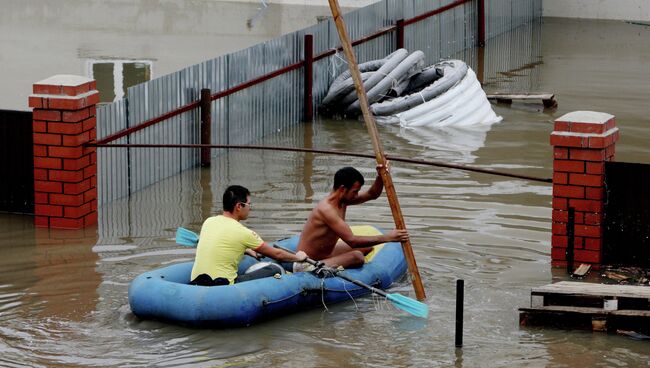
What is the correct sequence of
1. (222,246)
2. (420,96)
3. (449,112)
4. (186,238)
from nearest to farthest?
(222,246)
(186,238)
(449,112)
(420,96)

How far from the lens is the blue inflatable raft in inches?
424

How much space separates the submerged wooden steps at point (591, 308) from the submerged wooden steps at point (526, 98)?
1009 centimetres

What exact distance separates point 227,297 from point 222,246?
1.65 ft

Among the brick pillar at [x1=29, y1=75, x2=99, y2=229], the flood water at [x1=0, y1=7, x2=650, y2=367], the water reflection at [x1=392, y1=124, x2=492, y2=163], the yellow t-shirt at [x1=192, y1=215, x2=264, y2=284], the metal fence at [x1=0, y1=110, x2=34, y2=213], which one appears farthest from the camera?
the water reflection at [x1=392, y1=124, x2=492, y2=163]

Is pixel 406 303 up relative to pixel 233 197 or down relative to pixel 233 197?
down

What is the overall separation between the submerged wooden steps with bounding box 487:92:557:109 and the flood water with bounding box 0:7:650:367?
0.20 m

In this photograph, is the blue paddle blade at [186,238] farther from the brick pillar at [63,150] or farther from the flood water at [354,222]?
the brick pillar at [63,150]

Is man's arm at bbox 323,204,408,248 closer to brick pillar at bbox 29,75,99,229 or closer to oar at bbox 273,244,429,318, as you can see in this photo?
oar at bbox 273,244,429,318

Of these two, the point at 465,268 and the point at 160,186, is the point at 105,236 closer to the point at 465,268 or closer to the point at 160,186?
the point at 160,186

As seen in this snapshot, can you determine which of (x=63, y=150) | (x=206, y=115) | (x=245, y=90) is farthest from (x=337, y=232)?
(x=245, y=90)

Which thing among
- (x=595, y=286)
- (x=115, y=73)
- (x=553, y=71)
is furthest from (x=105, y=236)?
(x=553, y=71)

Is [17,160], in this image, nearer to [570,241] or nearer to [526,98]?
[570,241]

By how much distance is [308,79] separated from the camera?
1989 cm

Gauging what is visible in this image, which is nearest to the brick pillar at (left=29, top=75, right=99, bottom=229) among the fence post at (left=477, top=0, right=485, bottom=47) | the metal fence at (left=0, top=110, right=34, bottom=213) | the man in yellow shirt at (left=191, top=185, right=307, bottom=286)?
the metal fence at (left=0, top=110, right=34, bottom=213)
